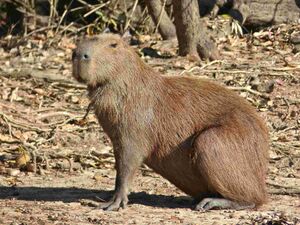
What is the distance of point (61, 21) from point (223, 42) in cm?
227

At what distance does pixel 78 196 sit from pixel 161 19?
15.9ft

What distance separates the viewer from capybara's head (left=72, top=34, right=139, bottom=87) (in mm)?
5980

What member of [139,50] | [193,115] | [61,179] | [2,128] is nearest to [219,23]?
[139,50]

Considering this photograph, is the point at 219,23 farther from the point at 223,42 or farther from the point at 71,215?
the point at 71,215

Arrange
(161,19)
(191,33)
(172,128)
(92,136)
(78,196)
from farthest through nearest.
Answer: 1. (161,19)
2. (191,33)
3. (92,136)
4. (78,196)
5. (172,128)

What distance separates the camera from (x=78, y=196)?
6590 millimetres

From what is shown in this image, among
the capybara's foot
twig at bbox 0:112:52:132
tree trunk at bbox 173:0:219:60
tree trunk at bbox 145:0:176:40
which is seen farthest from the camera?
tree trunk at bbox 145:0:176:40

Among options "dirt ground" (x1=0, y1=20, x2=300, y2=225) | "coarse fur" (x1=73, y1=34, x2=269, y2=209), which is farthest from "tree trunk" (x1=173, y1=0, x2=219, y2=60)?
"coarse fur" (x1=73, y1=34, x2=269, y2=209)

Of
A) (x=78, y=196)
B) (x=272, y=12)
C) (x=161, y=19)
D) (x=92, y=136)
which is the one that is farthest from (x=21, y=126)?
(x=272, y=12)

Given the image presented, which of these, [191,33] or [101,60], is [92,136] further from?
[101,60]

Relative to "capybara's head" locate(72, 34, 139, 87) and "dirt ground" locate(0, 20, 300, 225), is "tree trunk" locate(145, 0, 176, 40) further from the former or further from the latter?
"capybara's head" locate(72, 34, 139, 87)

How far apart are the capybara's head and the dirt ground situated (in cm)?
87

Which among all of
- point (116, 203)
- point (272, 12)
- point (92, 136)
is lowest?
point (92, 136)

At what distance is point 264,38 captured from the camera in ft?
36.4
